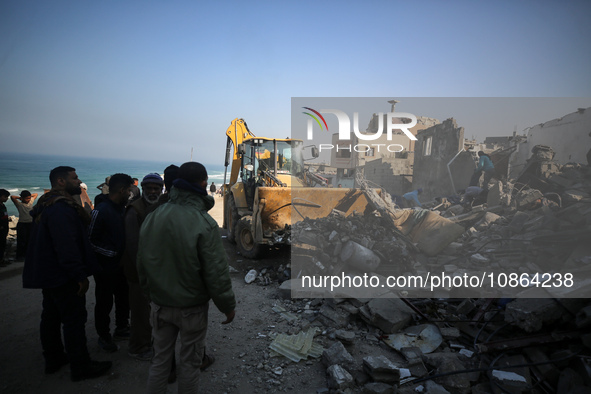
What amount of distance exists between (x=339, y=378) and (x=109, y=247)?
255cm

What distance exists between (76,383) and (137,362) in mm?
508

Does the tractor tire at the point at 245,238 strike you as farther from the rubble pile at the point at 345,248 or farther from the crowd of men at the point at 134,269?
the crowd of men at the point at 134,269

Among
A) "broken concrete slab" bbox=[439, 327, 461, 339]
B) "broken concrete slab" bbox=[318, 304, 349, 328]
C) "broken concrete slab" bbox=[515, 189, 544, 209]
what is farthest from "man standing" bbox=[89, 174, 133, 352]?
"broken concrete slab" bbox=[515, 189, 544, 209]

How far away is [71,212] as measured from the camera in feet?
8.55

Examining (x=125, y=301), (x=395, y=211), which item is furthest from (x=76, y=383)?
(x=395, y=211)

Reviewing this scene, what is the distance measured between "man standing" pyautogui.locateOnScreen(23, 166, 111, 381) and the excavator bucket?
12.1 feet

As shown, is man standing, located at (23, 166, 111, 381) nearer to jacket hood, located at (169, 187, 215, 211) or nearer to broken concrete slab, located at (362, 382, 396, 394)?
jacket hood, located at (169, 187, 215, 211)

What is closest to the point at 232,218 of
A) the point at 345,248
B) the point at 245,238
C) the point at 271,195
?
the point at 245,238

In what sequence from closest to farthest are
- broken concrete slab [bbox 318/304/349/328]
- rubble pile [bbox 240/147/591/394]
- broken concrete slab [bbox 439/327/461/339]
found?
1. rubble pile [bbox 240/147/591/394]
2. broken concrete slab [bbox 439/327/461/339]
3. broken concrete slab [bbox 318/304/349/328]

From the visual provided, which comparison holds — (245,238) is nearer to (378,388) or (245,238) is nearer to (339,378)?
(339,378)

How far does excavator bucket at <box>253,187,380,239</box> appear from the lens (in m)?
6.34

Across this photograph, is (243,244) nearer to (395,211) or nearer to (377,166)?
(395,211)

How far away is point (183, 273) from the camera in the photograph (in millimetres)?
1979

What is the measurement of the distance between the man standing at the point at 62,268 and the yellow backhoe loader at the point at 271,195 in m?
3.63
